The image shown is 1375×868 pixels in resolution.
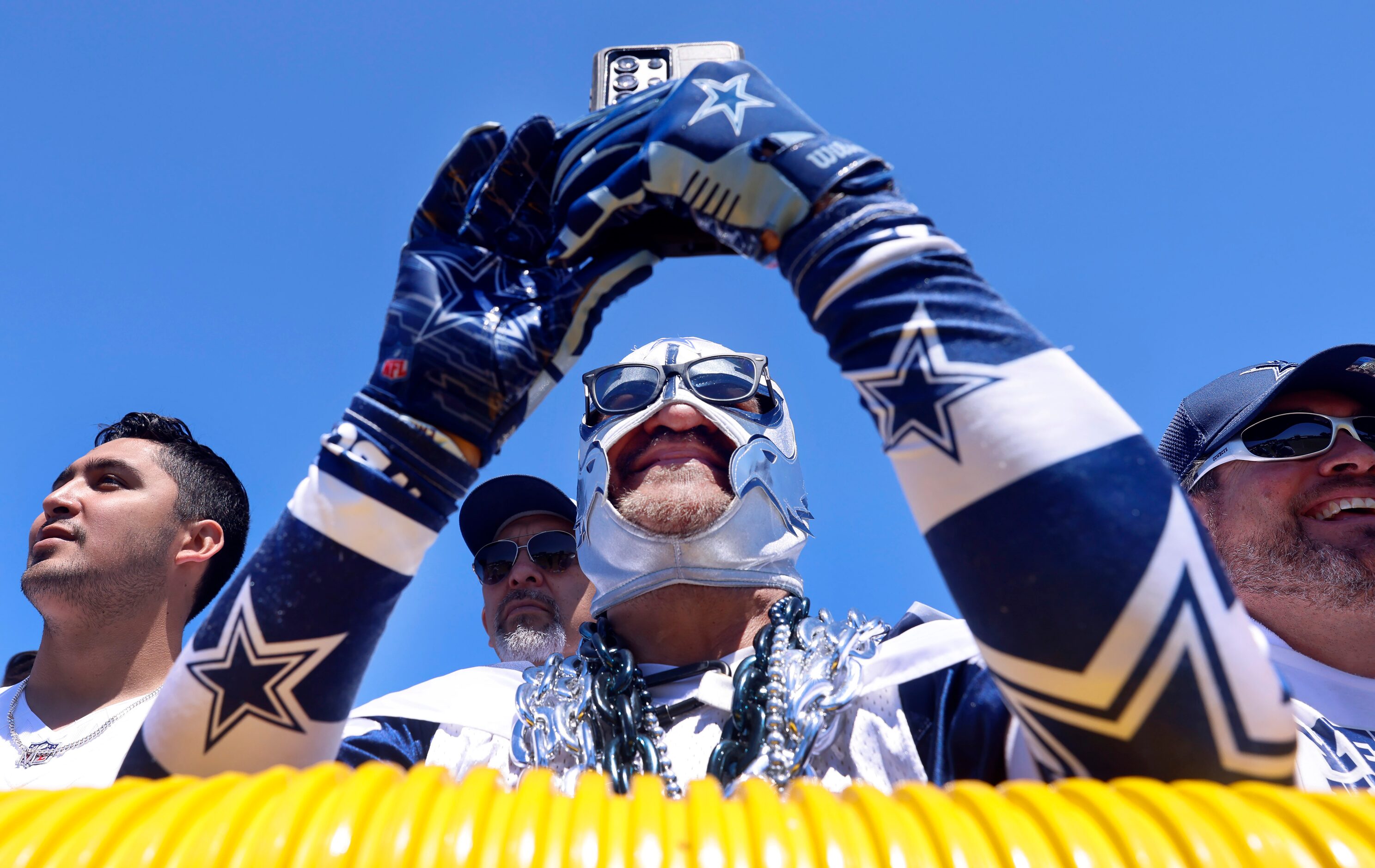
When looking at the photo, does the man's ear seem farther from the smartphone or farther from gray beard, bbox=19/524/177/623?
the smartphone

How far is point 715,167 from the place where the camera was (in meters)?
1.56

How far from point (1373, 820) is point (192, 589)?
149 inches

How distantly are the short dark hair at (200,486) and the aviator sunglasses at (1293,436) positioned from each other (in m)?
3.68

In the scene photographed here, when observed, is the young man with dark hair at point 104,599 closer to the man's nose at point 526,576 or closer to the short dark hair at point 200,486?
the short dark hair at point 200,486

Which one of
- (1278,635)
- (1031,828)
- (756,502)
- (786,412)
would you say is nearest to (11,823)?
(1031,828)

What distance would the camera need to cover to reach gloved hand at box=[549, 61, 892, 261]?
1549 millimetres

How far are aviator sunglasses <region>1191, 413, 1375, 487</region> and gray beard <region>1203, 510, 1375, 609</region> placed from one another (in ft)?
0.69

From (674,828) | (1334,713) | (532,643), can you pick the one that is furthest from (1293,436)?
(532,643)

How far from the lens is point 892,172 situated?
161cm

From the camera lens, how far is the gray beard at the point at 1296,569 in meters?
2.85

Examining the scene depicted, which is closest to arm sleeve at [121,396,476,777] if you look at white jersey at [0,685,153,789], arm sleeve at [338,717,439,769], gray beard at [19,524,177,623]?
A: arm sleeve at [338,717,439,769]

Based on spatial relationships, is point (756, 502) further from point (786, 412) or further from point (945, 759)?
point (945, 759)

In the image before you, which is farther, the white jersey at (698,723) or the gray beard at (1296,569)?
the gray beard at (1296,569)

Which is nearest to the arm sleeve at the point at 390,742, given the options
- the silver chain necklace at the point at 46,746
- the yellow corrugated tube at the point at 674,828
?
the yellow corrugated tube at the point at 674,828
